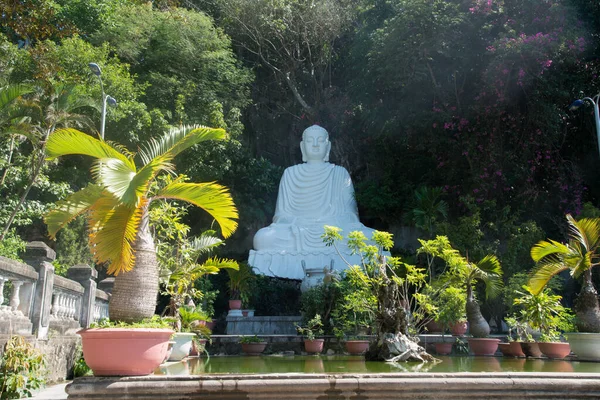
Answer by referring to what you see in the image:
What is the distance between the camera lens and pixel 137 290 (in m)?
5.07

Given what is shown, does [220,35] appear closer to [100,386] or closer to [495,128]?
[495,128]

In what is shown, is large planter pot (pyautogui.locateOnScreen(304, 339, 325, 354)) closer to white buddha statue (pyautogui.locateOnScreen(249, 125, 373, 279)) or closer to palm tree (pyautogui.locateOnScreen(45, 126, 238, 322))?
palm tree (pyautogui.locateOnScreen(45, 126, 238, 322))

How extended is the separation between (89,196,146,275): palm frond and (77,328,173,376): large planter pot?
0.56 meters

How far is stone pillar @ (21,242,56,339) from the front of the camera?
665 cm

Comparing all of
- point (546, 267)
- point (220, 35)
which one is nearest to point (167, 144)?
point (546, 267)

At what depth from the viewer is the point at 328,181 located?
1700cm

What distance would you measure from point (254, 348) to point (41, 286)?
3.75 m

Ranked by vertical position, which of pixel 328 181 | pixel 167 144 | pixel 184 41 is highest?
pixel 184 41

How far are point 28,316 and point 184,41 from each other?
38.2 ft

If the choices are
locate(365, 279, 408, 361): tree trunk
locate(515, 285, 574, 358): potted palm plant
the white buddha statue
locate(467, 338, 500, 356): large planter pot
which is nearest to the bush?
locate(365, 279, 408, 361): tree trunk

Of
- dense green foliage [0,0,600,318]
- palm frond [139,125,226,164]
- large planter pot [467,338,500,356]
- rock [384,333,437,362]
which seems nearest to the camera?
palm frond [139,125,226,164]

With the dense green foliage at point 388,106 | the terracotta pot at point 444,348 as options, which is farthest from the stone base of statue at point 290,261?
the terracotta pot at point 444,348

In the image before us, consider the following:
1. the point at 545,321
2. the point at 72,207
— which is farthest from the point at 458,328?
the point at 72,207

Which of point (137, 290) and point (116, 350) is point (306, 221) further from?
point (116, 350)
